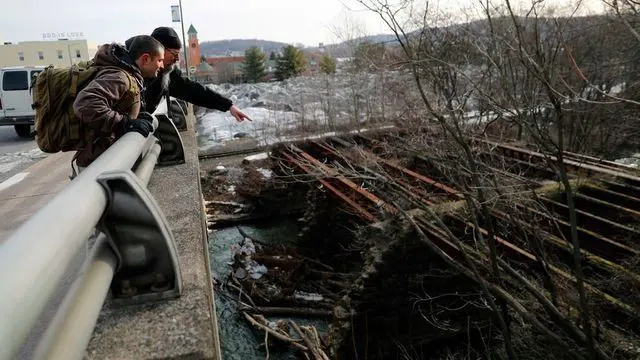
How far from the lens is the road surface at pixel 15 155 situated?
1165 centimetres

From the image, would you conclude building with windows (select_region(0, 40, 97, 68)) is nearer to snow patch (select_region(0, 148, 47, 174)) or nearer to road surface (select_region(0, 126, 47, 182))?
road surface (select_region(0, 126, 47, 182))

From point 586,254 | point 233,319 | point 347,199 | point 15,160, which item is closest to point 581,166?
point 586,254

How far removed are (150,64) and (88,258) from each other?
1.90 meters

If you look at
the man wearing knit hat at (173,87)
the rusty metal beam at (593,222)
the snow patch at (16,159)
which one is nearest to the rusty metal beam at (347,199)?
the rusty metal beam at (593,222)

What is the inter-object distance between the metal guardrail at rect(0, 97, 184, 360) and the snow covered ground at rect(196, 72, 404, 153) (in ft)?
56.0

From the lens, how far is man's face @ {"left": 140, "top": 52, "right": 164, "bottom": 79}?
312 centimetres

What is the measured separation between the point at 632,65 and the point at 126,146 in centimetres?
2191

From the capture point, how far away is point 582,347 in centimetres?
663

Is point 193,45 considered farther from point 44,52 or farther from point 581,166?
point 44,52

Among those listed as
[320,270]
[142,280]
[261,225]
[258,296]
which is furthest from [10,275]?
[261,225]

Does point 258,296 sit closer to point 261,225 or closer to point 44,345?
point 261,225

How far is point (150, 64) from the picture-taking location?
315cm

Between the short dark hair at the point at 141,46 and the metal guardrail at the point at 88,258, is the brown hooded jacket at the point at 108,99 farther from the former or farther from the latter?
the metal guardrail at the point at 88,258

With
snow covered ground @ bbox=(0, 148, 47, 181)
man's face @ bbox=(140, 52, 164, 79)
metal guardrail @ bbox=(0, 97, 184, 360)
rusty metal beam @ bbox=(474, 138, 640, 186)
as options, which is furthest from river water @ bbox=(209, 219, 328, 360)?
metal guardrail @ bbox=(0, 97, 184, 360)
